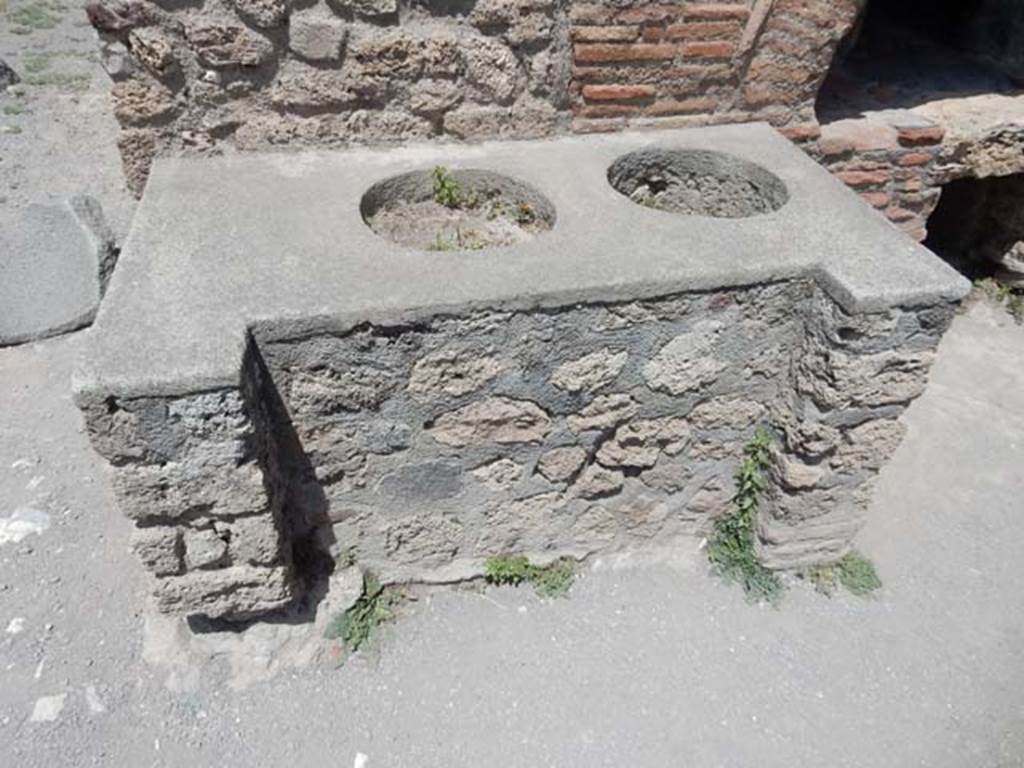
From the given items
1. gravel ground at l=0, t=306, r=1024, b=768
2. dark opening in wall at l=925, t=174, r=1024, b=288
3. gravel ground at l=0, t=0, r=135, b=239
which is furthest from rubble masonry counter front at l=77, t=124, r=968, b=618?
gravel ground at l=0, t=0, r=135, b=239

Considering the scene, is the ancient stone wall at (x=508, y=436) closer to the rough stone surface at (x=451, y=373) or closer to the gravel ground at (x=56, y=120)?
the rough stone surface at (x=451, y=373)

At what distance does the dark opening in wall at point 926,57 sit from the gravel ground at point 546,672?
194 centimetres

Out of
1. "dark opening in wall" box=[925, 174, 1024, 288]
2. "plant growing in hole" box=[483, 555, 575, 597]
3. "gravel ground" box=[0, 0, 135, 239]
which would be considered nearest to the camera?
"plant growing in hole" box=[483, 555, 575, 597]

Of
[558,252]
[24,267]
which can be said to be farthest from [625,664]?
[24,267]

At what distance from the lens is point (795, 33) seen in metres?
2.68

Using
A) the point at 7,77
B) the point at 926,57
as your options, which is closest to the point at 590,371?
the point at 926,57

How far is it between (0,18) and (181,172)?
6.63m

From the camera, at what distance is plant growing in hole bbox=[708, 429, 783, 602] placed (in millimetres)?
2482

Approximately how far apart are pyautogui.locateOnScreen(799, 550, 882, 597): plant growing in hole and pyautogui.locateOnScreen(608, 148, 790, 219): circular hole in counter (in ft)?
4.10

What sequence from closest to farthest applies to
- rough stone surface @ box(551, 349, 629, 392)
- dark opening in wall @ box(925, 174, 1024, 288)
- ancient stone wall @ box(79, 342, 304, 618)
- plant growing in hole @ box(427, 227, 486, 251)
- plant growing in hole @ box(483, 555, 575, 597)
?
ancient stone wall @ box(79, 342, 304, 618) → rough stone surface @ box(551, 349, 629, 392) → plant growing in hole @ box(427, 227, 486, 251) → plant growing in hole @ box(483, 555, 575, 597) → dark opening in wall @ box(925, 174, 1024, 288)

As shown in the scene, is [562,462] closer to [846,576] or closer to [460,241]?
[460,241]

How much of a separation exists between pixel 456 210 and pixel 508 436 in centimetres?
85

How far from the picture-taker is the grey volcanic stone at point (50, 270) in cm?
332

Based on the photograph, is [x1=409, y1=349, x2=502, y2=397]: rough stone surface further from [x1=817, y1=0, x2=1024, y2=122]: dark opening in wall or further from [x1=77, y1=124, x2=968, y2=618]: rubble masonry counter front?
[x1=817, y1=0, x2=1024, y2=122]: dark opening in wall
